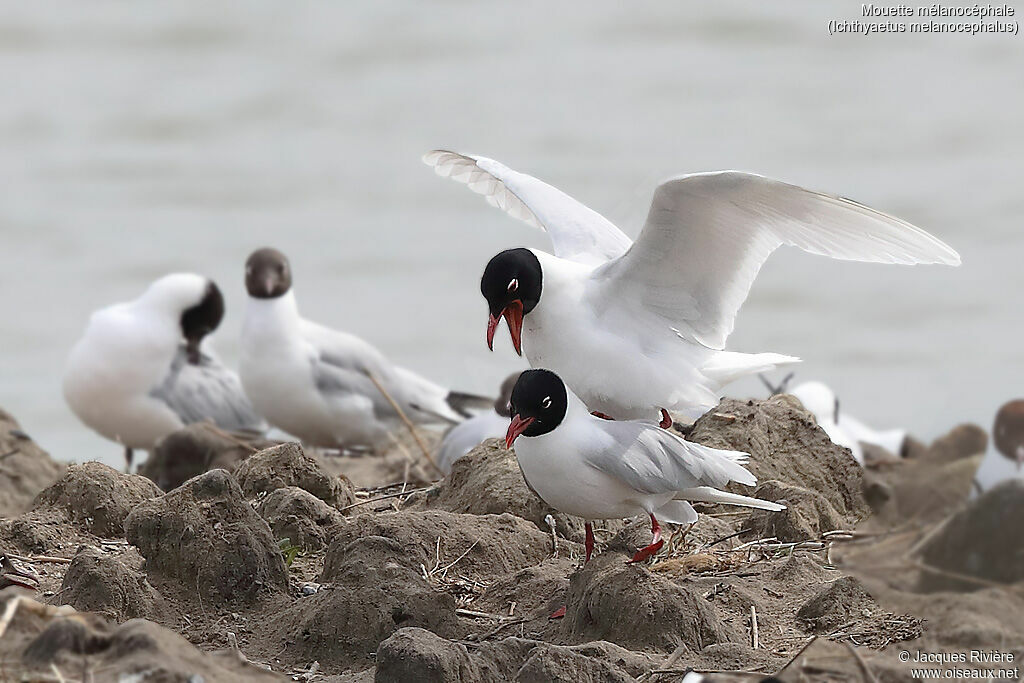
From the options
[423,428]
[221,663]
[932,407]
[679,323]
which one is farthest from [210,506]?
[932,407]

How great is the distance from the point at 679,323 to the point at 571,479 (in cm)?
151

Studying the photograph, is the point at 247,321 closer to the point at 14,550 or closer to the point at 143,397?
the point at 143,397

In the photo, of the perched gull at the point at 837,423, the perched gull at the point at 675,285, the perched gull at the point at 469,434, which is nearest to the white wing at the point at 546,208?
the perched gull at the point at 675,285

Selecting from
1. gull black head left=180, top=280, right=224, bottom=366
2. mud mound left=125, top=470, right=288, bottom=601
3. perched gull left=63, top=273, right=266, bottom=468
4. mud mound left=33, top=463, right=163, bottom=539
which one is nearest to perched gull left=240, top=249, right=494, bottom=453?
perched gull left=63, top=273, right=266, bottom=468

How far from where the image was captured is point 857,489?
21.4ft

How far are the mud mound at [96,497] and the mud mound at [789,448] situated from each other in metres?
2.37

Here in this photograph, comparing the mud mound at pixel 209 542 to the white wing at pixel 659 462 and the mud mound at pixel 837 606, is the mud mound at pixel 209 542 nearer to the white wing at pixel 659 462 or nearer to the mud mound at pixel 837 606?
the white wing at pixel 659 462

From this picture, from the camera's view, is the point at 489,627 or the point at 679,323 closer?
the point at 489,627

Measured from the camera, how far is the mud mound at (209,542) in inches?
201

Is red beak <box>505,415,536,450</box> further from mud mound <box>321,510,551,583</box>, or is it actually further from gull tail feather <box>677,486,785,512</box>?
gull tail feather <box>677,486,785,512</box>

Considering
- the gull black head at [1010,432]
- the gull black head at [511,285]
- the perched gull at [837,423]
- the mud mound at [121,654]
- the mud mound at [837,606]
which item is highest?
the gull black head at [511,285]

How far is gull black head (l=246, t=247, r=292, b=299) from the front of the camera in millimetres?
11711

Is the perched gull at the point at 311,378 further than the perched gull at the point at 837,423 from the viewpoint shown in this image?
Yes

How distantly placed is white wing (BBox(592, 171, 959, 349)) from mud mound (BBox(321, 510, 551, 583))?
44.3 inches
